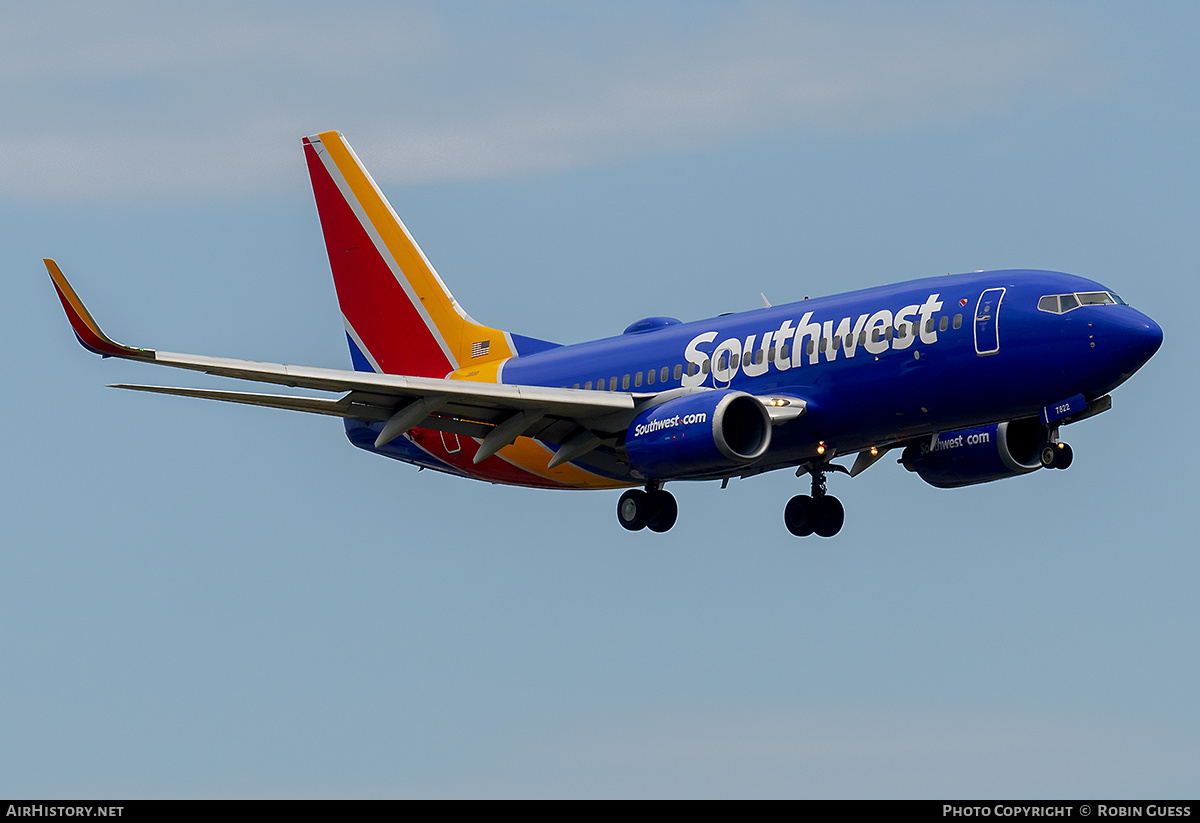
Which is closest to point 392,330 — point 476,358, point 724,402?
point 476,358

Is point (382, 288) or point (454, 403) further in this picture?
point (382, 288)

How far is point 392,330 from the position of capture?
57.6 m

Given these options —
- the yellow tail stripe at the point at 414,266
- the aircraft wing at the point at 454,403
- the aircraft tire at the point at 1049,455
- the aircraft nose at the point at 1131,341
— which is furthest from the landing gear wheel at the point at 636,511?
the aircraft nose at the point at 1131,341

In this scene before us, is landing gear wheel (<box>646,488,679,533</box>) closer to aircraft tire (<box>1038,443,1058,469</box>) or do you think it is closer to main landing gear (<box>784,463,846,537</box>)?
main landing gear (<box>784,463,846,537</box>)

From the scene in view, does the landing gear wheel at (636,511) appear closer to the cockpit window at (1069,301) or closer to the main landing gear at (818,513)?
the main landing gear at (818,513)

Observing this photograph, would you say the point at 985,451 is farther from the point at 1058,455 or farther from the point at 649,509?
the point at 649,509

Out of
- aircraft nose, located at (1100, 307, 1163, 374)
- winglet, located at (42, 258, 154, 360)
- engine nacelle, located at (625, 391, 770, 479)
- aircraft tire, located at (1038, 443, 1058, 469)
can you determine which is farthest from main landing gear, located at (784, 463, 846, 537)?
winglet, located at (42, 258, 154, 360)

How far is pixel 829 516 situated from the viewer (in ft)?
166

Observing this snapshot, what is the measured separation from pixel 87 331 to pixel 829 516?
20.0 meters

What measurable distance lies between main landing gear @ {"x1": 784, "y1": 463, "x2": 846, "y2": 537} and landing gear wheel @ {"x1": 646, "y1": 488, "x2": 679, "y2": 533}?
11.3ft

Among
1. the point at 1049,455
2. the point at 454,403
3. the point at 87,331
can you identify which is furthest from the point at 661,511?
the point at 87,331

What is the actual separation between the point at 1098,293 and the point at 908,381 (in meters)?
4.63

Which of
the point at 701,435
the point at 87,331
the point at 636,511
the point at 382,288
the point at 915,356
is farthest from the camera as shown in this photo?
the point at 382,288

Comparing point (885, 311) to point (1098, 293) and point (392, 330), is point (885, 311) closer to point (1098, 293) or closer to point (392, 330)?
point (1098, 293)
